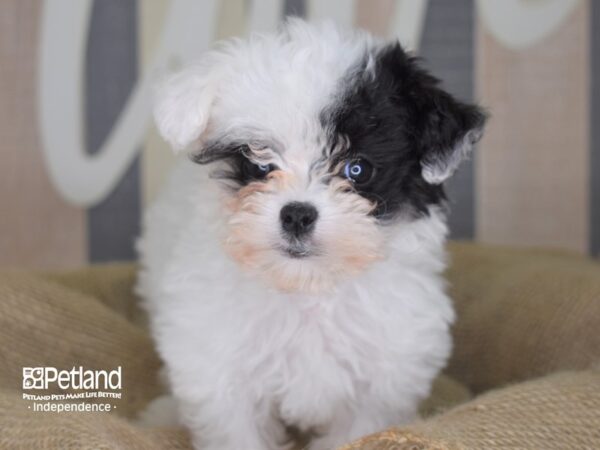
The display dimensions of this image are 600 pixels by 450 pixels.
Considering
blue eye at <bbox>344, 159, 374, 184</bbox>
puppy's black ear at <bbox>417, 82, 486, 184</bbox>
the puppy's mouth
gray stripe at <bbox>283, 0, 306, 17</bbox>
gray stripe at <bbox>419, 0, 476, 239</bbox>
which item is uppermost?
gray stripe at <bbox>283, 0, 306, 17</bbox>

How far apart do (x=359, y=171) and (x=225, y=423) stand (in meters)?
0.64

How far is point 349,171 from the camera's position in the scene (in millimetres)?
1980

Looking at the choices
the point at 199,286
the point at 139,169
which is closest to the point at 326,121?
the point at 199,286

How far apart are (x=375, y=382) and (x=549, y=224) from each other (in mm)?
1820

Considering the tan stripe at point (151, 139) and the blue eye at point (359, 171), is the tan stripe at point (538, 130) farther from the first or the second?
the blue eye at point (359, 171)

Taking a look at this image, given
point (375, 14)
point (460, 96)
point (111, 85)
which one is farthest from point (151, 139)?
point (460, 96)

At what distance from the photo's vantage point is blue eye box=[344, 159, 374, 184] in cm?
198

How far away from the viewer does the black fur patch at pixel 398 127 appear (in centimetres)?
197

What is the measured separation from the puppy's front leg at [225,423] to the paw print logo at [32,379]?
0.40 meters

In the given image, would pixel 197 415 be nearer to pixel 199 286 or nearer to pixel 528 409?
pixel 199 286

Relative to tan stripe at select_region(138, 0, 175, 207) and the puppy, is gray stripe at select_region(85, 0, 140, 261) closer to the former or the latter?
tan stripe at select_region(138, 0, 175, 207)

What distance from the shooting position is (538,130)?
12.2 ft

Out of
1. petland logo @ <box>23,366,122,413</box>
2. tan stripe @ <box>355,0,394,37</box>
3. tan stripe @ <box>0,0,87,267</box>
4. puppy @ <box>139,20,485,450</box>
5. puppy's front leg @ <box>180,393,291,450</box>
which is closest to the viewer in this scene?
puppy @ <box>139,20,485,450</box>

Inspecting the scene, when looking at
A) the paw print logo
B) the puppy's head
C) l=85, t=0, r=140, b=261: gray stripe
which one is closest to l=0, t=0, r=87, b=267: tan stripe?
l=85, t=0, r=140, b=261: gray stripe
